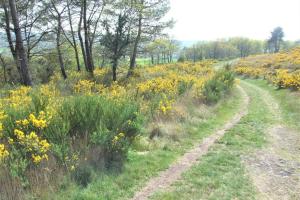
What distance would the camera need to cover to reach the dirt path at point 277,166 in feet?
17.2

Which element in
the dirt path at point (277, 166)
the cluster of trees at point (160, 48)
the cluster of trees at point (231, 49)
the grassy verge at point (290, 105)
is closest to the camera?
the dirt path at point (277, 166)

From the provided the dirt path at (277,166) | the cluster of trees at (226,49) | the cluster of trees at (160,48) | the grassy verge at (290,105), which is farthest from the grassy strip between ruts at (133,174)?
the cluster of trees at (226,49)

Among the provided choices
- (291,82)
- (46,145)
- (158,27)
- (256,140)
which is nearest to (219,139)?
(256,140)

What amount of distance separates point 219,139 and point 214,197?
3.59m

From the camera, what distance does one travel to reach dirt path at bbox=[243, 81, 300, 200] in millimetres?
5242

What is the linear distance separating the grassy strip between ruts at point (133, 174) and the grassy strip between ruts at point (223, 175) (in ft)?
1.81

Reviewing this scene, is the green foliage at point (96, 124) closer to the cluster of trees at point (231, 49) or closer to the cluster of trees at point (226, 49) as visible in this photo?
the cluster of trees at point (231, 49)

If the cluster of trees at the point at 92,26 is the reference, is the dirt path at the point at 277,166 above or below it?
below

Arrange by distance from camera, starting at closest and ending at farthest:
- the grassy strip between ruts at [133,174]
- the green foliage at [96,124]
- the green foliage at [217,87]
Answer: the grassy strip between ruts at [133,174] < the green foliage at [96,124] < the green foliage at [217,87]

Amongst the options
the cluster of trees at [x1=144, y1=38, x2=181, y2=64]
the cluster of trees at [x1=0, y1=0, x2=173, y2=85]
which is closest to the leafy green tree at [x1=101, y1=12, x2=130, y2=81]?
the cluster of trees at [x1=0, y1=0, x2=173, y2=85]

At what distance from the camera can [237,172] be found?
5953 millimetres

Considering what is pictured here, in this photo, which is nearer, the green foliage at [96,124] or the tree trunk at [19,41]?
the green foliage at [96,124]

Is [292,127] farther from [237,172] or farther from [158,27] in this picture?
[158,27]

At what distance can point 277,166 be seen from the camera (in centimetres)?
642
